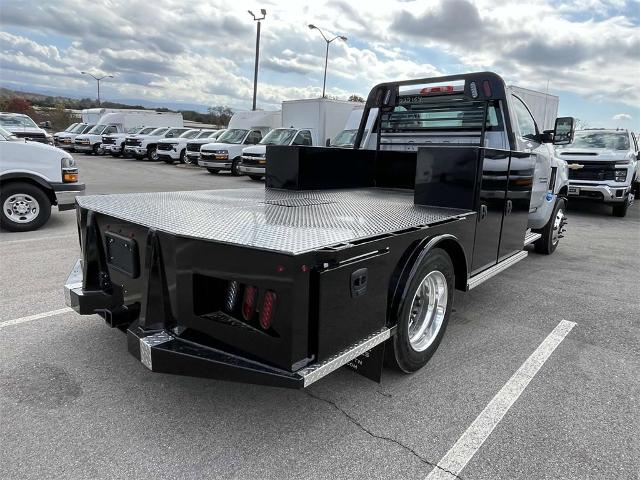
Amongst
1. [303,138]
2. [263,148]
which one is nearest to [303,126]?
[303,138]

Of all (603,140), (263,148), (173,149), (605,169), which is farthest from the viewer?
(173,149)

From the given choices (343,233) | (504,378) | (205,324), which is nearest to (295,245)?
(343,233)

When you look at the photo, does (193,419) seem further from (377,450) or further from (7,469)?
(377,450)

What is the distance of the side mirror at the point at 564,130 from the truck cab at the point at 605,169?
574 cm

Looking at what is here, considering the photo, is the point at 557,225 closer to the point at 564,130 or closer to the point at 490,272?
the point at 564,130

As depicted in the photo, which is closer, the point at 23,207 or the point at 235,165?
the point at 23,207

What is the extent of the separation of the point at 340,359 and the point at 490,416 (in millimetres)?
1102

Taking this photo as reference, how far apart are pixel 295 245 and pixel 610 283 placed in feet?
16.8

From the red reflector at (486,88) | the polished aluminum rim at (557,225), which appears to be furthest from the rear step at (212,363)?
the polished aluminum rim at (557,225)

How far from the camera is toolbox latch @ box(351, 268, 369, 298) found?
2410mm

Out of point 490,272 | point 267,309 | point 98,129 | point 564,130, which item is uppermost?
point 98,129

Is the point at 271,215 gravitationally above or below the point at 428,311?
above

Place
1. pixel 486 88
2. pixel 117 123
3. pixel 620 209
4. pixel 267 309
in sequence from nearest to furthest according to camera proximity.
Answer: pixel 267 309, pixel 486 88, pixel 620 209, pixel 117 123

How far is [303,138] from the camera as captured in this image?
17.3 m
